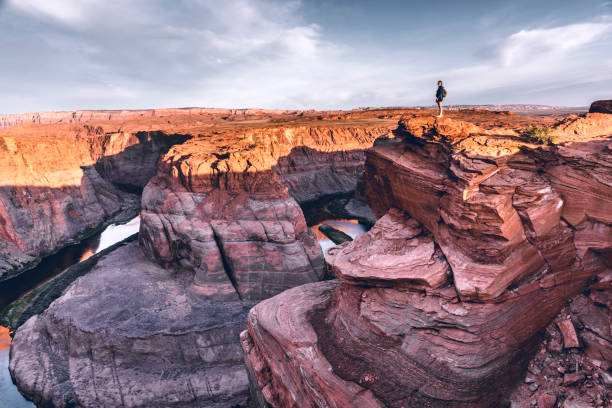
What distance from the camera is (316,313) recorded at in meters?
14.3

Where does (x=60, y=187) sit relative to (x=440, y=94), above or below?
below

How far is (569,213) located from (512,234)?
1851 mm

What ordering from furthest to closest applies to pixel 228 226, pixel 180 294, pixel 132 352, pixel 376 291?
pixel 228 226 < pixel 180 294 < pixel 132 352 < pixel 376 291

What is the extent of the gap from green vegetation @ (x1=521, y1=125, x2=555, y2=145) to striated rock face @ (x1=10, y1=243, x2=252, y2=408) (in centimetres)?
2194

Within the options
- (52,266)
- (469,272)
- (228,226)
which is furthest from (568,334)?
(52,266)

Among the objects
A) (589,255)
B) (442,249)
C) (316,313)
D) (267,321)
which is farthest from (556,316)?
(267,321)

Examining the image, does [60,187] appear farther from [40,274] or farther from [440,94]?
[440,94]

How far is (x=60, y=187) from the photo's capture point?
50.0 meters

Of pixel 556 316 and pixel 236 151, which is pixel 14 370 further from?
pixel 556 316

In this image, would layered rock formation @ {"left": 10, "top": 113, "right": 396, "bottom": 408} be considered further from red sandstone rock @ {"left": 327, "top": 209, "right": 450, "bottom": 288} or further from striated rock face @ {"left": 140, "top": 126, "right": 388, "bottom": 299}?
red sandstone rock @ {"left": 327, "top": 209, "right": 450, "bottom": 288}

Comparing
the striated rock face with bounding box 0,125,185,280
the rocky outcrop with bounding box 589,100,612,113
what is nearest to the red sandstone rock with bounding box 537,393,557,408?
Result: the rocky outcrop with bounding box 589,100,612,113

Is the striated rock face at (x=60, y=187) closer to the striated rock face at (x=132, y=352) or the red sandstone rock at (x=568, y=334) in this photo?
the striated rock face at (x=132, y=352)

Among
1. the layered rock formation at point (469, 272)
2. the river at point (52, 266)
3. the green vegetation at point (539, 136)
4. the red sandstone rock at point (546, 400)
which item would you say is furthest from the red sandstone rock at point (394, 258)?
the river at point (52, 266)

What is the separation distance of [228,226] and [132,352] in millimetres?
12036
